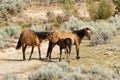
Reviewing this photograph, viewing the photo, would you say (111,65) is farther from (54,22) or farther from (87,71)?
(54,22)

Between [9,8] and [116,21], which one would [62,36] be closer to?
[116,21]

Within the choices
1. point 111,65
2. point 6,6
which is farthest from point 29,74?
point 6,6

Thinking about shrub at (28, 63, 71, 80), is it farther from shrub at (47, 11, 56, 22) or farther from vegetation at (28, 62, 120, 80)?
shrub at (47, 11, 56, 22)

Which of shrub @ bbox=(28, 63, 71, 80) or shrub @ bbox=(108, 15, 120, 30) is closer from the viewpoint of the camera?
shrub @ bbox=(28, 63, 71, 80)

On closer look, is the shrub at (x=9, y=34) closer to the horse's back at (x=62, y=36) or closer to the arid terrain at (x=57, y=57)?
the arid terrain at (x=57, y=57)

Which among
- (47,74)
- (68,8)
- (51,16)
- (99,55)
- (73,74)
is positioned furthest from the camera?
(51,16)

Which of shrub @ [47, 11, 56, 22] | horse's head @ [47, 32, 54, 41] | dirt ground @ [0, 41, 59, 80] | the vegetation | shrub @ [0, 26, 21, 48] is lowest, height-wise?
shrub @ [47, 11, 56, 22]

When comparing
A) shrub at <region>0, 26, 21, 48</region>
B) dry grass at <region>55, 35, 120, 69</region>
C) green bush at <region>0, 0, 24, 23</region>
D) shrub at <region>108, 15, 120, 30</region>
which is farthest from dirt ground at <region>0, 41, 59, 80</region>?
green bush at <region>0, 0, 24, 23</region>

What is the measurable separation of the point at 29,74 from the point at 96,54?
4.26 m

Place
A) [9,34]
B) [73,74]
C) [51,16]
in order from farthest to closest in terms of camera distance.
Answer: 1. [51,16]
2. [9,34]
3. [73,74]

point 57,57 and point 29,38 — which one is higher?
point 29,38

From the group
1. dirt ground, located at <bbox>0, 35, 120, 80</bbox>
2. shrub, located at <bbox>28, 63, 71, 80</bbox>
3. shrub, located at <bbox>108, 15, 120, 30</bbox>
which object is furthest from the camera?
shrub, located at <bbox>108, 15, 120, 30</bbox>

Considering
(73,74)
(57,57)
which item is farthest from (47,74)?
(57,57)

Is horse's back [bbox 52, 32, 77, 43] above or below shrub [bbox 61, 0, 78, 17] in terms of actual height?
above
